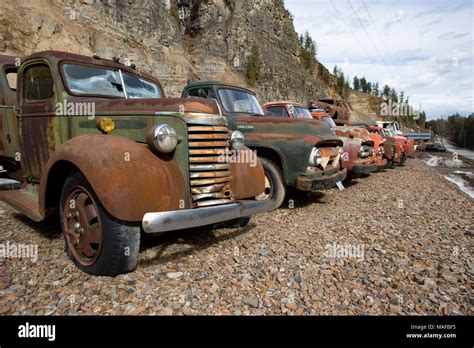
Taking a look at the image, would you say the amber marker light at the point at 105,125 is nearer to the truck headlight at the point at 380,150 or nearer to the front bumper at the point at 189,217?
the front bumper at the point at 189,217

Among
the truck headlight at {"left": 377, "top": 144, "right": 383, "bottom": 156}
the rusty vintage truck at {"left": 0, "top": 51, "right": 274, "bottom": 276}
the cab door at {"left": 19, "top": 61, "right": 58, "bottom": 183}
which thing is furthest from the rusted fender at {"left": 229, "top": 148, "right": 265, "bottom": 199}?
the truck headlight at {"left": 377, "top": 144, "right": 383, "bottom": 156}

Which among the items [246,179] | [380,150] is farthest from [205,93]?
[380,150]

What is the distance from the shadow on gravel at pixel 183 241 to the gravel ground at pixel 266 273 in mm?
13

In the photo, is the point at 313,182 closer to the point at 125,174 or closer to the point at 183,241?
the point at 183,241

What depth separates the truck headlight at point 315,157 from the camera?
5309 millimetres

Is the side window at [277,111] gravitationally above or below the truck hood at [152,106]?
above

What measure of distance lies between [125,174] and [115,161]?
0.15 metres

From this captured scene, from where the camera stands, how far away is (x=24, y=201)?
391cm

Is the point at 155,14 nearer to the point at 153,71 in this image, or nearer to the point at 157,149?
the point at 153,71

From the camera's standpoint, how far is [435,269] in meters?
3.36

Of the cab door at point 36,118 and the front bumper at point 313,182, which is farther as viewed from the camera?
the front bumper at point 313,182

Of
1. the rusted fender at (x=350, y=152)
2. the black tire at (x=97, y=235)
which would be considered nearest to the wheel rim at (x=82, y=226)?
the black tire at (x=97, y=235)

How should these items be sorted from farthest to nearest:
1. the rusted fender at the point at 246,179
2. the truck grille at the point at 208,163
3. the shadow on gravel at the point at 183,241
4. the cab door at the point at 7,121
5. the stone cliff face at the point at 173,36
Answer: the stone cliff face at the point at 173,36 → the cab door at the point at 7,121 → the rusted fender at the point at 246,179 → the shadow on gravel at the point at 183,241 → the truck grille at the point at 208,163
